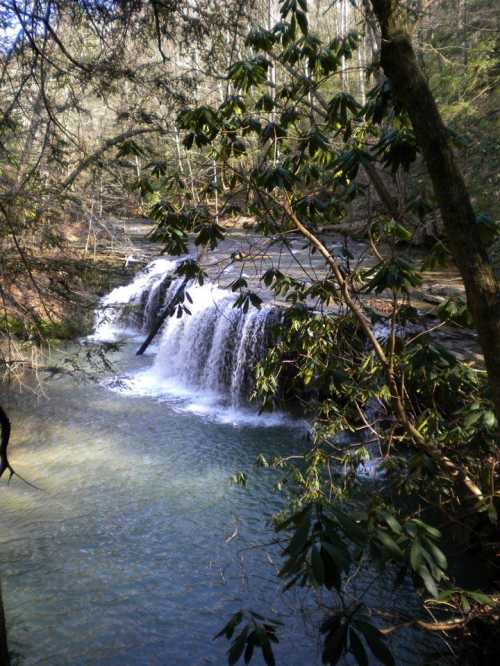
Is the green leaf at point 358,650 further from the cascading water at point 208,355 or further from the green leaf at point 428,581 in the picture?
the cascading water at point 208,355

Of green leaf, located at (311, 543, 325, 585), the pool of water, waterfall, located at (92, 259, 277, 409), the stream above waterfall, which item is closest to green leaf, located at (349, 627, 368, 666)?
green leaf, located at (311, 543, 325, 585)

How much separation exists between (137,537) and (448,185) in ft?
16.4

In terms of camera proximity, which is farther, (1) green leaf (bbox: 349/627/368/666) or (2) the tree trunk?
(2) the tree trunk

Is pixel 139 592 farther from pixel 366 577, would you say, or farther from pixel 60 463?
pixel 60 463

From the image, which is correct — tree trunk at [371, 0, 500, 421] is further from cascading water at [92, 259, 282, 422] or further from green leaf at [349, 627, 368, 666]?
cascading water at [92, 259, 282, 422]

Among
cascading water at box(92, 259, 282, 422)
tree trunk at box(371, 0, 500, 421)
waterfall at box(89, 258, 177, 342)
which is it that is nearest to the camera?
tree trunk at box(371, 0, 500, 421)

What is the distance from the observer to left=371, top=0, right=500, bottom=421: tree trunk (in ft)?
5.34

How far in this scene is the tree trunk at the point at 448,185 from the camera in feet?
5.34

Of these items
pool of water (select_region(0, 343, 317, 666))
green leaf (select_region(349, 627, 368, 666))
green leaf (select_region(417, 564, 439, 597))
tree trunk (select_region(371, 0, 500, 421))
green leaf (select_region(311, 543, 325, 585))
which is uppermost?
tree trunk (select_region(371, 0, 500, 421))

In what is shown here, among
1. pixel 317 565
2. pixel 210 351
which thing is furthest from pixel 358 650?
pixel 210 351

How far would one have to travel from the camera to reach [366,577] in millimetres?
4926

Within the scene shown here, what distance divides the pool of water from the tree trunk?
187 centimetres

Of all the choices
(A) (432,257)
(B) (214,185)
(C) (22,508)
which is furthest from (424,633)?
(C) (22,508)

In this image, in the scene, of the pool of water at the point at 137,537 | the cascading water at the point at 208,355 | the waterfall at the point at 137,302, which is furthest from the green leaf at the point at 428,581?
the waterfall at the point at 137,302
